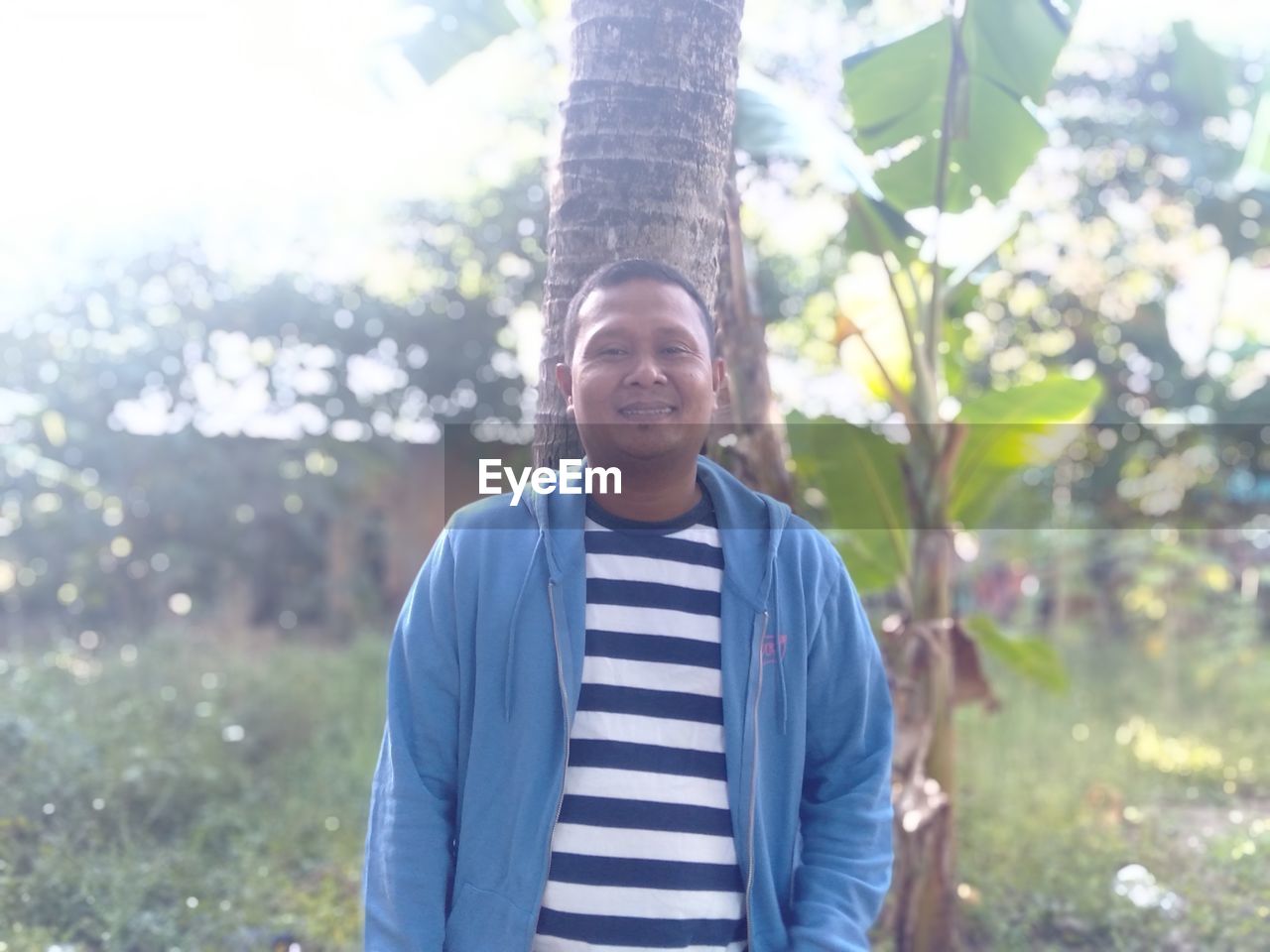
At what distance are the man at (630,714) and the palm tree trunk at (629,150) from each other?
1.01 feet

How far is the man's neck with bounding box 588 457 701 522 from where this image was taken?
62.9 inches

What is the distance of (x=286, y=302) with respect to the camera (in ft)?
25.6

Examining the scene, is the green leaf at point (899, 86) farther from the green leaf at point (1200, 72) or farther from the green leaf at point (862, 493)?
the green leaf at point (1200, 72)

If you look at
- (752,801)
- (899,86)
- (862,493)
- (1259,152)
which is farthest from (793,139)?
(1259,152)

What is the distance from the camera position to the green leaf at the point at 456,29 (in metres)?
4.23

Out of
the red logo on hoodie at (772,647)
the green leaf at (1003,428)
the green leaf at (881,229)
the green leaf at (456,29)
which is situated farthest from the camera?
the green leaf at (456,29)

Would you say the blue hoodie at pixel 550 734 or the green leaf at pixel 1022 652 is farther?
the green leaf at pixel 1022 652

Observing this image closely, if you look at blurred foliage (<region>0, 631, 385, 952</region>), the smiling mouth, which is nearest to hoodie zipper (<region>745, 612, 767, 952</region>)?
the smiling mouth

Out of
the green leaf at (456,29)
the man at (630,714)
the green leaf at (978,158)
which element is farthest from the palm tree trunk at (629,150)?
the green leaf at (456,29)

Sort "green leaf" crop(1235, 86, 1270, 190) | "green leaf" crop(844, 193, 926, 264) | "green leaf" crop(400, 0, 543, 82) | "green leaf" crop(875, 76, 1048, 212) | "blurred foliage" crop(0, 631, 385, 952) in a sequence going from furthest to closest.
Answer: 1. "green leaf" crop(1235, 86, 1270, 190)
2. "green leaf" crop(400, 0, 543, 82)
3. "green leaf" crop(844, 193, 926, 264)
4. "green leaf" crop(875, 76, 1048, 212)
5. "blurred foliage" crop(0, 631, 385, 952)

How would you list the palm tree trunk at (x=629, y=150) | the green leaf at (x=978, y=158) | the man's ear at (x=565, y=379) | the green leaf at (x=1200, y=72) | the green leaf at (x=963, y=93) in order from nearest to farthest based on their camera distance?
the man's ear at (x=565, y=379), the palm tree trunk at (x=629, y=150), the green leaf at (x=963, y=93), the green leaf at (x=978, y=158), the green leaf at (x=1200, y=72)

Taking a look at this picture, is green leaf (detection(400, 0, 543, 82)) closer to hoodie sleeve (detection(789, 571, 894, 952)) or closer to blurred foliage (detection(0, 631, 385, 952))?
blurred foliage (detection(0, 631, 385, 952))

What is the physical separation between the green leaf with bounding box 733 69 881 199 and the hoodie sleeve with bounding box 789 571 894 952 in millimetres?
1816

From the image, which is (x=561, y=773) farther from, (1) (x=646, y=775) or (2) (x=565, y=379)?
(2) (x=565, y=379)
